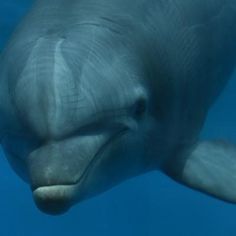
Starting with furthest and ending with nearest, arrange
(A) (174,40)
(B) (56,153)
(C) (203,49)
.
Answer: (C) (203,49) → (A) (174,40) → (B) (56,153)

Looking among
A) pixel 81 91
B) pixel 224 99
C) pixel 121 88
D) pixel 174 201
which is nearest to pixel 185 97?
pixel 121 88

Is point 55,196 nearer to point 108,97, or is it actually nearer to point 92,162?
point 92,162

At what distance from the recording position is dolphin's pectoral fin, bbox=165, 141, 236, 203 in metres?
7.60

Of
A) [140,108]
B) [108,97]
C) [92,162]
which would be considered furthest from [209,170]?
[92,162]


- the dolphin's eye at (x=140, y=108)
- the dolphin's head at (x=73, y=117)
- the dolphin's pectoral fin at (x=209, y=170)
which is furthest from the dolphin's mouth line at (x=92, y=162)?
the dolphin's pectoral fin at (x=209, y=170)

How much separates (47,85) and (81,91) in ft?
1.02

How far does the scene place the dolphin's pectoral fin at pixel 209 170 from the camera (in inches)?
299

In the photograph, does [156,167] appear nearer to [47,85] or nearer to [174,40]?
[174,40]

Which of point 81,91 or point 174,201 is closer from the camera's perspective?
point 81,91

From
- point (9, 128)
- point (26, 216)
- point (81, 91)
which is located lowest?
point (26, 216)

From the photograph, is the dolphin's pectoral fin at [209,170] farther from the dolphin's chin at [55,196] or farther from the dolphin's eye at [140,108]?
the dolphin's chin at [55,196]

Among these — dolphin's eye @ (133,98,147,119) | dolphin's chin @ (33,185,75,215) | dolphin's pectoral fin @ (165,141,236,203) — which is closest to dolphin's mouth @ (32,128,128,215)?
dolphin's chin @ (33,185,75,215)

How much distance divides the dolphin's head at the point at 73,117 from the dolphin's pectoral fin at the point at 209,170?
55.4 inches

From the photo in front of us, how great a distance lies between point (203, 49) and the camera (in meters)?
8.12
